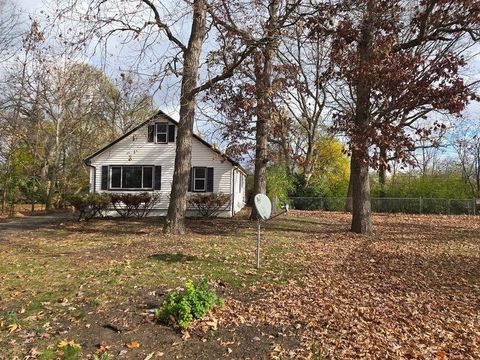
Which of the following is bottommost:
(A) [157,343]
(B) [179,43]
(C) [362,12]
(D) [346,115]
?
(A) [157,343]

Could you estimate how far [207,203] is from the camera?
20609 mm

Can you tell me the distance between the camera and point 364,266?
29.4ft

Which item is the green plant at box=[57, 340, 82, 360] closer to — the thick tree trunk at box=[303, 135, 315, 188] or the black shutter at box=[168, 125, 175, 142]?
the black shutter at box=[168, 125, 175, 142]

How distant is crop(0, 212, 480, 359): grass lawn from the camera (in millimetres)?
4715

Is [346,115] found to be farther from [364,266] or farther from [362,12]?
[364,266]

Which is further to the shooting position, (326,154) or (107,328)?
(326,154)

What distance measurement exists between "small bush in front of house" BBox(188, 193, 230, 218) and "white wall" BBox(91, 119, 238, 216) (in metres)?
1.19

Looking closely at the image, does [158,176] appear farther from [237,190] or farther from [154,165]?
[237,190]

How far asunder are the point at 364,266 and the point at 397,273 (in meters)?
0.75

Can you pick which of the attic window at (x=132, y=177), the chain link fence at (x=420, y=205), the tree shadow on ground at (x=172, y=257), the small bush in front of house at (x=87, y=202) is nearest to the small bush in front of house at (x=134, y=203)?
the attic window at (x=132, y=177)

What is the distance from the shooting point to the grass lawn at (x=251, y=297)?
4.71 metres

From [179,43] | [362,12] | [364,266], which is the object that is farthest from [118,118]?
[364,266]

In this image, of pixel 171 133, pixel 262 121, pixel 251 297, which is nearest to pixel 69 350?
pixel 251 297

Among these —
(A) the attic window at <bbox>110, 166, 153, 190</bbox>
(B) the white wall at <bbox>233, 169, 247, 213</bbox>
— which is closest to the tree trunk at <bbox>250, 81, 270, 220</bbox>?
(B) the white wall at <bbox>233, 169, 247, 213</bbox>
